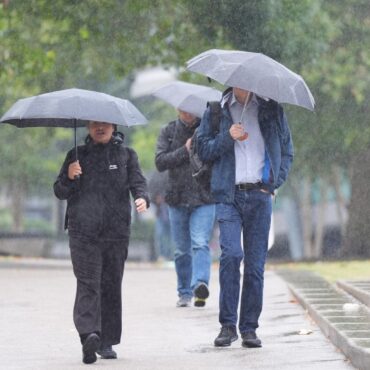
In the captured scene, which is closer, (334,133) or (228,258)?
(228,258)

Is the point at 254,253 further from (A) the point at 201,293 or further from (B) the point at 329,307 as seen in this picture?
(A) the point at 201,293

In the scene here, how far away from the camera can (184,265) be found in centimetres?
1252

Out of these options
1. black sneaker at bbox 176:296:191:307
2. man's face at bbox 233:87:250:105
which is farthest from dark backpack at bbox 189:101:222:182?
black sneaker at bbox 176:296:191:307

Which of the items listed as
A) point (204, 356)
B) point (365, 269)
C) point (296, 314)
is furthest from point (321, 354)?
point (365, 269)

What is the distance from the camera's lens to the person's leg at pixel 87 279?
8672 mm

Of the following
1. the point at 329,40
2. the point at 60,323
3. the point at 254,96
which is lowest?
the point at 60,323

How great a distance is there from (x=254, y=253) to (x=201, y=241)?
2.95 meters

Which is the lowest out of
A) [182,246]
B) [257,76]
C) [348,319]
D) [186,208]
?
[348,319]

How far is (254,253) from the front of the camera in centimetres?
932

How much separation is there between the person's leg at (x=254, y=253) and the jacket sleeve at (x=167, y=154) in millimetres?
2819

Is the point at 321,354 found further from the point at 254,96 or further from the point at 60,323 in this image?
the point at 60,323

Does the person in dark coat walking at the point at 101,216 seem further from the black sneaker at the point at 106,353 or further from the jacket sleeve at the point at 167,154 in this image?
the jacket sleeve at the point at 167,154

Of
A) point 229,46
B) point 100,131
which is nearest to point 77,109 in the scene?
point 100,131

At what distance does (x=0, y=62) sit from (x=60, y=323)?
1192 cm
